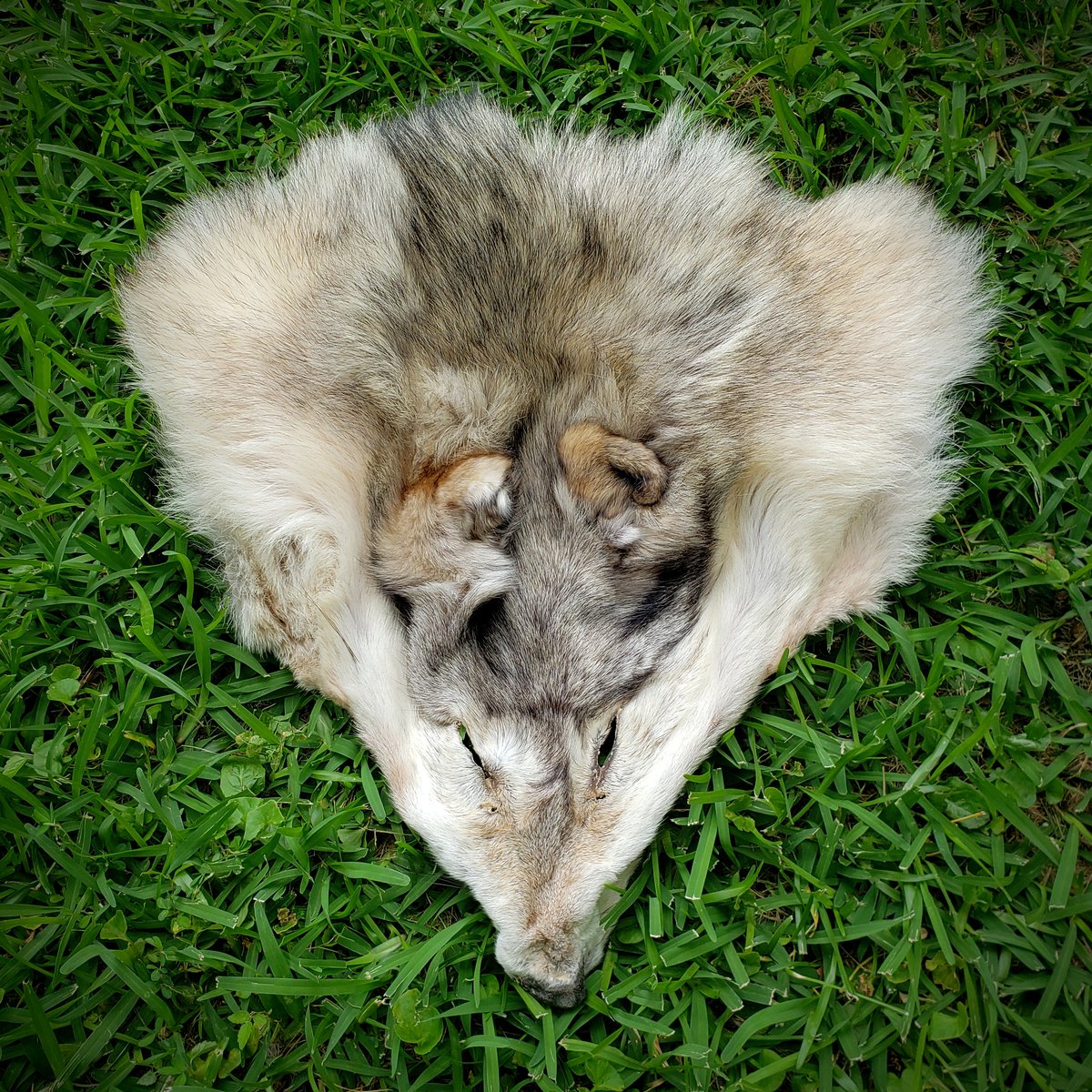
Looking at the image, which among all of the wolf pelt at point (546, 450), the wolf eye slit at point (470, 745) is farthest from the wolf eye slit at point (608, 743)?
the wolf eye slit at point (470, 745)

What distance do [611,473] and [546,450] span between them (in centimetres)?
19

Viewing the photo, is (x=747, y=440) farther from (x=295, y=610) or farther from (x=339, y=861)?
(x=339, y=861)

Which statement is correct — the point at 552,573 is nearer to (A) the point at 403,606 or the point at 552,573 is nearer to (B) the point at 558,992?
(A) the point at 403,606

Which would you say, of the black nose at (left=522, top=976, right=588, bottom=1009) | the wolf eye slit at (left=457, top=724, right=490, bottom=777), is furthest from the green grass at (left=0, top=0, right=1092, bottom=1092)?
the wolf eye slit at (left=457, top=724, right=490, bottom=777)

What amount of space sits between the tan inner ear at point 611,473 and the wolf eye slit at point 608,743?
20.3 inches

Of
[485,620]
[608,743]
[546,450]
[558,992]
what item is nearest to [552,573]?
[485,620]

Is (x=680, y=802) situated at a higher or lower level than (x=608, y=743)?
lower

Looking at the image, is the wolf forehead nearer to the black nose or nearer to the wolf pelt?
the wolf pelt

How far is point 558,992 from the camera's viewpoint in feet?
7.58

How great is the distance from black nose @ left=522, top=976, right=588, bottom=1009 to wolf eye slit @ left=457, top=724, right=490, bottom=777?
1.88 feet

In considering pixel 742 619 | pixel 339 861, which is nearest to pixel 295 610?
pixel 339 861

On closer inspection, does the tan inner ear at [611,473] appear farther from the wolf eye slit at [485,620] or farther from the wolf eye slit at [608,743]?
the wolf eye slit at [608,743]

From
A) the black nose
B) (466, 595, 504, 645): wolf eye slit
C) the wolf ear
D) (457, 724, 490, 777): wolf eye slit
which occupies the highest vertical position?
the wolf ear

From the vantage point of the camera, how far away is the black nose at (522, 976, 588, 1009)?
2.29 meters
